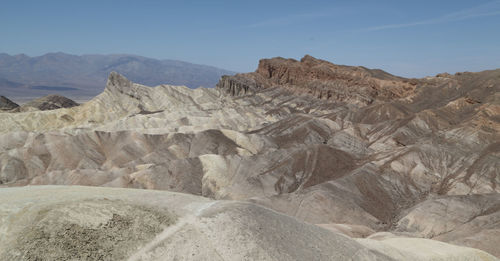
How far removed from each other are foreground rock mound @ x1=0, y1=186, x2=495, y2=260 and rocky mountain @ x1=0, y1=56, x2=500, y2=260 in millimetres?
59

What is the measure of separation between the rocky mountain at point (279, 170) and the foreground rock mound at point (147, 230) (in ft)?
0.19

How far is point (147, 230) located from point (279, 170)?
29942 millimetres

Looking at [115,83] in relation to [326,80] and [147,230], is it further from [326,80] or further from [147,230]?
[147,230]

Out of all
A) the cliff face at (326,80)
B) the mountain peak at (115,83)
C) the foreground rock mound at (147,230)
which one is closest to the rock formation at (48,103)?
the mountain peak at (115,83)

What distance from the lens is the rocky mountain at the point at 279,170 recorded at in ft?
45.3

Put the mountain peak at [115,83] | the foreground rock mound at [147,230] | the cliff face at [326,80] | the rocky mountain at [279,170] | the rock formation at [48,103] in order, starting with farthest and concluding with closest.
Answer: the rock formation at [48,103], the cliff face at [326,80], the mountain peak at [115,83], the rocky mountain at [279,170], the foreground rock mound at [147,230]

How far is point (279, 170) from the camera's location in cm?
4247

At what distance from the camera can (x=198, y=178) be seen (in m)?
41.4

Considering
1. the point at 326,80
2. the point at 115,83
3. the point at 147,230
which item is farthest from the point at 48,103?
the point at 147,230

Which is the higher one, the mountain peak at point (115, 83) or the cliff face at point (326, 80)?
the cliff face at point (326, 80)

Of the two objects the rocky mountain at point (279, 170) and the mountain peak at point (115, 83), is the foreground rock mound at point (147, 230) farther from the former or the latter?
the mountain peak at point (115, 83)

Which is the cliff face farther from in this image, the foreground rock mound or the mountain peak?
the foreground rock mound

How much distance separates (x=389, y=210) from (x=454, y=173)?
1390 cm

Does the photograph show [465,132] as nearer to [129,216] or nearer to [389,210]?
[389,210]
